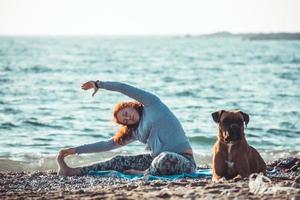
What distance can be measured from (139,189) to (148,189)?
0.33 feet

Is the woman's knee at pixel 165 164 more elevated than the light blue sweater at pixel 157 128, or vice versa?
the light blue sweater at pixel 157 128

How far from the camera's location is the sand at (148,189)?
662 cm

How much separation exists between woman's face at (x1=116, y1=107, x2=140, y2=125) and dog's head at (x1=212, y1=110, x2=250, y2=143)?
1551 mm

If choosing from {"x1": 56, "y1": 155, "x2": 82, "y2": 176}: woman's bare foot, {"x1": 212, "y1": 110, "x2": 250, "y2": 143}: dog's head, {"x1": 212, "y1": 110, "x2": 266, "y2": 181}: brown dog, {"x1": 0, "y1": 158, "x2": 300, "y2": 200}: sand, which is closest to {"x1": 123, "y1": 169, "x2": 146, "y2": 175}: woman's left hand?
{"x1": 0, "y1": 158, "x2": 300, "y2": 200}: sand

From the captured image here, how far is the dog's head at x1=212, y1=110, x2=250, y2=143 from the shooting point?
7.63 m

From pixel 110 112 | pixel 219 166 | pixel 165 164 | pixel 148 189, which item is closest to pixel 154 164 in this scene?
pixel 165 164

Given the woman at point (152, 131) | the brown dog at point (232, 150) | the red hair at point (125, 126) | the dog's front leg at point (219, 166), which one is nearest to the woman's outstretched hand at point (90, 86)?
the woman at point (152, 131)

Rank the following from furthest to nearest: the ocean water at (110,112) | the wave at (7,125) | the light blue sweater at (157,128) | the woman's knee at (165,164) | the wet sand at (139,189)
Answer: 1. the wave at (7,125)
2. the ocean water at (110,112)
3. the light blue sweater at (157,128)
4. the woman's knee at (165,164)
5. the wet sand at (139,189)

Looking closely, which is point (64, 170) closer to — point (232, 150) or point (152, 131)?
point (152, 131)

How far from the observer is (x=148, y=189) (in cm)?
735

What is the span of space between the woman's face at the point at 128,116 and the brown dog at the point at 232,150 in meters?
1.53

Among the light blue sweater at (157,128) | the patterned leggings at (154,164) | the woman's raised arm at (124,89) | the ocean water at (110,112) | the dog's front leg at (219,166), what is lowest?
the ocean water at (110,112)

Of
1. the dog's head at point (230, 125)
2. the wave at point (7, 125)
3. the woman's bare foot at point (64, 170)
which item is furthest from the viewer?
the wave at point (7, 125)

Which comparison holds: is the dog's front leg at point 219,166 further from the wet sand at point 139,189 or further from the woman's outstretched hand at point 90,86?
the woman's outstretched hand at point 90,86
